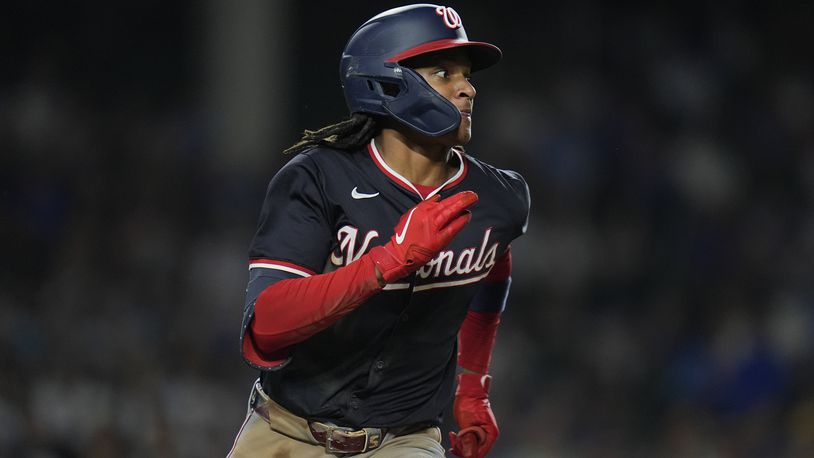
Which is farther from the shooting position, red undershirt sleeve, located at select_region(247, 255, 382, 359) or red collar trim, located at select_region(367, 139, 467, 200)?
red collar trim, located at select_region(367, 139, 467, 200)

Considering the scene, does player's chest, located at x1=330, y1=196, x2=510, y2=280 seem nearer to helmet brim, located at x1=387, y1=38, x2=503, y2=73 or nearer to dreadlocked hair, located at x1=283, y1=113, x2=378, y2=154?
dreadlocked hair, located at x1=283, y1=113, x2=378, y2=154

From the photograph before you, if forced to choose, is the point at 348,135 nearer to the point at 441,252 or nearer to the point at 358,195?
the point at 358,195

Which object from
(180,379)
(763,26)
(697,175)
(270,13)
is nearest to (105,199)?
(180,379)

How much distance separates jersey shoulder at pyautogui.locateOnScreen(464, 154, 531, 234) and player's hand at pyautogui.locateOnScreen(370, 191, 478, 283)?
1.76 ft

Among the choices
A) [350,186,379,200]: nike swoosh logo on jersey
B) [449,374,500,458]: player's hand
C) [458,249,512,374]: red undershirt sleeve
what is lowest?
[449,374,500,458]: player's hand

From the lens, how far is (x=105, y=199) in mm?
7098

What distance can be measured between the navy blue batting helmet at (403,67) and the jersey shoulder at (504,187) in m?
0.32

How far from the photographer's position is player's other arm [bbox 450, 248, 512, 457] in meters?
3.45

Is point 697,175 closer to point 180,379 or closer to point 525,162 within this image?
point 525,162

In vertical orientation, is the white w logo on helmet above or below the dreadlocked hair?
above

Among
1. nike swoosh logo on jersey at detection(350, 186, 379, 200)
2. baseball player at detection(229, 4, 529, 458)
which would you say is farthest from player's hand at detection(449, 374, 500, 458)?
nike swoosh logo on jersey at detection(350, 186, 379, 200)

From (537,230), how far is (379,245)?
5.18m

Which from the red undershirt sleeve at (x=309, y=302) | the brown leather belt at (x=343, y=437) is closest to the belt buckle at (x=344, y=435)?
the brown leather belt at (x=343, y=437)

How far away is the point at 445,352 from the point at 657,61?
6841 mm
